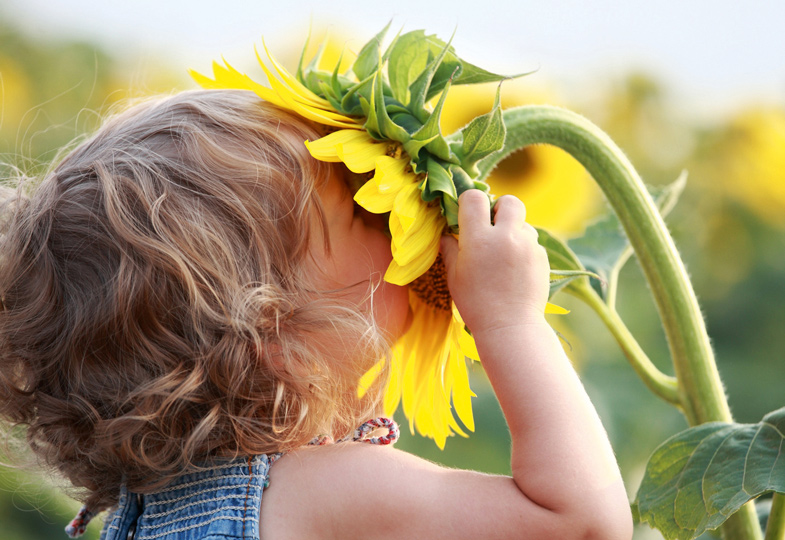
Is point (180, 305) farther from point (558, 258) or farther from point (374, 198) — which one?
point (558, 258)

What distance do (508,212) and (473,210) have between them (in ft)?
0.22

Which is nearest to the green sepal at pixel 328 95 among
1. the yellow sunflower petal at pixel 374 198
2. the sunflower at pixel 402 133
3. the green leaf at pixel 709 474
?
the sunflower at pixel 402 133

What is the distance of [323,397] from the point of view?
0.81 m

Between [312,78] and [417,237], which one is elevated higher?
[312,78]

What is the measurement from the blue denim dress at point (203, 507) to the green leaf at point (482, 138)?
0.36 meters

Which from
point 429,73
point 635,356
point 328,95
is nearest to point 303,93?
point 328,95

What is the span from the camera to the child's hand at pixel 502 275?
29.2 inches

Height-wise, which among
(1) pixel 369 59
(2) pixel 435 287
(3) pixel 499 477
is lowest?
(3) pixel 499 477

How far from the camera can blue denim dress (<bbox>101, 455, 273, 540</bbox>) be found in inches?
29.5

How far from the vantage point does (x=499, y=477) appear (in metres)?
0.73

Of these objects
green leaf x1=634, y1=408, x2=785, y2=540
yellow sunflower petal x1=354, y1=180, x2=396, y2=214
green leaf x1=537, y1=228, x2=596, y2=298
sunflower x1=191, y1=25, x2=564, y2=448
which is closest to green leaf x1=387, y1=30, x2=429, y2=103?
sunflower x1=191, y1=25, x2=564, y2=448

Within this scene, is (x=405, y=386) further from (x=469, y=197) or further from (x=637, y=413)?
(x=637, y=413)

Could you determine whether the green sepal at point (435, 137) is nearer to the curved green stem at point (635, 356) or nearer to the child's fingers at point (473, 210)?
the child's fingers at point (473, 210)

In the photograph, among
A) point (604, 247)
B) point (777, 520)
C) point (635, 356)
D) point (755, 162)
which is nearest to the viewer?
point (777, 520)
